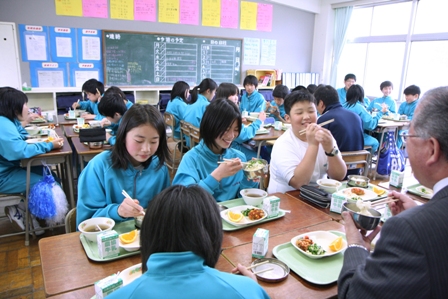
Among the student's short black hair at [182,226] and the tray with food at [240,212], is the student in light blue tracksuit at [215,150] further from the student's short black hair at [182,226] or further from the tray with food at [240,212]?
the student's short black hair at [182,226]

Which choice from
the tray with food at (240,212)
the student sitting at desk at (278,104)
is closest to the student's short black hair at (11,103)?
the tray with food at (240,212)

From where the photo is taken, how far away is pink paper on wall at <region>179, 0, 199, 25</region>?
20.3 ft

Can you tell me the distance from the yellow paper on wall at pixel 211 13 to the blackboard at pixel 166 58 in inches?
12.2

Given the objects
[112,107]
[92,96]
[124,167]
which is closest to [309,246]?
[124,167]

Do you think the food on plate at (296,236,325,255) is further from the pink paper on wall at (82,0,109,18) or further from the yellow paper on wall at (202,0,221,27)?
the yellow paper on wall at (202,0,221,27)

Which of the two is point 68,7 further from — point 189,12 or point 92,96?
point 189,12

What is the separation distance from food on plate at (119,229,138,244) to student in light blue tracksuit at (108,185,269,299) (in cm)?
55

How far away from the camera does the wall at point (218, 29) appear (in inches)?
199

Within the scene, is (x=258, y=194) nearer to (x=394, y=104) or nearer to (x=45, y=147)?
(x=45, y=147)

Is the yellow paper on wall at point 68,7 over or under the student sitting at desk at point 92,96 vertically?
over

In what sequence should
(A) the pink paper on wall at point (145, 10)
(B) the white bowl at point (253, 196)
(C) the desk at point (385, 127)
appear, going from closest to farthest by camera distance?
(B) the white bowl at point (253, 196)
(C) the desk at point (385, 127)
(A) the pink paper on wall at point (145, 10)

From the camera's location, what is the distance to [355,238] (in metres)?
1.23

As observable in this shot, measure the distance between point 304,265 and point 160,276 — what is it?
0.69 meters

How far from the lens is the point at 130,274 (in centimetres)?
113
